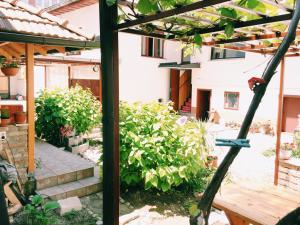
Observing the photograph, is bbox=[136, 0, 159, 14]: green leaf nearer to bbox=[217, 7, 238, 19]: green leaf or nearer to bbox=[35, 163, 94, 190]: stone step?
bbox=[217, 7, 238, 19]: green leaf

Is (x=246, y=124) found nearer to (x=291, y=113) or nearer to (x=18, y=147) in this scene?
(x=18, y=147)

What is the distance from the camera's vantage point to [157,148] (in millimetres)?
5387

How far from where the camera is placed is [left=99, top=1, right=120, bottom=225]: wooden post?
1.65 m

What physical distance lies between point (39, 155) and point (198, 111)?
1304 centimetres

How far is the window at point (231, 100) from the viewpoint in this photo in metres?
16.7

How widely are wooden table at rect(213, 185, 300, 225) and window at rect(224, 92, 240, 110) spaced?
1392 centimetres

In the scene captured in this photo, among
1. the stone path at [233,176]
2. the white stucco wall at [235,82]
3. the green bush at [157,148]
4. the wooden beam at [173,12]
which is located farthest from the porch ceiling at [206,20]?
the white stucco wall at [235,82]

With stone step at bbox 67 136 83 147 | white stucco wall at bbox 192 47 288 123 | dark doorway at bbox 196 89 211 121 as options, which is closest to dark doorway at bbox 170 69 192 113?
dark doorway at bbox 196 89 211 121

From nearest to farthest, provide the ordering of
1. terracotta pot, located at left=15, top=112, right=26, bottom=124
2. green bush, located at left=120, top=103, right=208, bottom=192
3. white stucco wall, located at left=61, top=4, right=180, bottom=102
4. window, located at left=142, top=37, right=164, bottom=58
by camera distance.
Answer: green bush, located at left=120, top=103, right=208, bottom=192 → terracotta pot, located at left=15, top=112, right=26, bottom=124 → white stucco wall, located at left=61, top=4, right=180, bottom=102 → window, located at left=142, top=37, right=164, bottom=58

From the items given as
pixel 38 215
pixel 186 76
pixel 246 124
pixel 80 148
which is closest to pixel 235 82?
pixel 186 76

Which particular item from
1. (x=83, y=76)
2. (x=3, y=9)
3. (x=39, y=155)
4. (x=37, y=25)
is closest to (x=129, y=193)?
(x=39, y=155)

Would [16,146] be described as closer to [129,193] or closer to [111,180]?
[129,193]

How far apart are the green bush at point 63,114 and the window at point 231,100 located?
9485mm

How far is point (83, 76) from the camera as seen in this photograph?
16156 millimetres
